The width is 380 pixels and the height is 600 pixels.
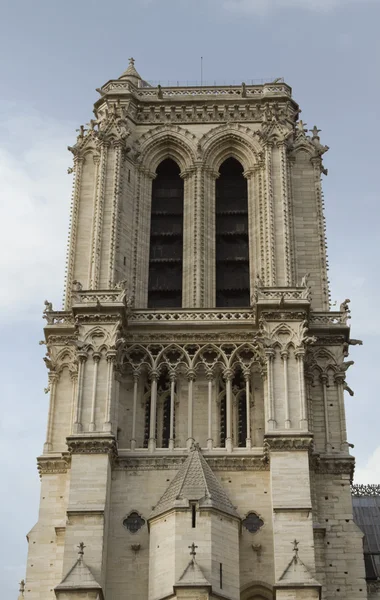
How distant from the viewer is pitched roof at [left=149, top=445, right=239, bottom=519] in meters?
41.4

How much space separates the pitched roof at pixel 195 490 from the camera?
41375mm

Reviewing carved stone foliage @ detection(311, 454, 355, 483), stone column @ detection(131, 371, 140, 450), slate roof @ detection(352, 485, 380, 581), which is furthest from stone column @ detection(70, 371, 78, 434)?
slate roof @ detection(352, 485, 380, 581)

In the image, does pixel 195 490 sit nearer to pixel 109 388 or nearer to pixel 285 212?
pixel 109 388

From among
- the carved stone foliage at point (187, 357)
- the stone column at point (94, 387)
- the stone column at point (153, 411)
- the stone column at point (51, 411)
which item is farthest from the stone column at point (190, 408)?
the stone column at point (51, 411)

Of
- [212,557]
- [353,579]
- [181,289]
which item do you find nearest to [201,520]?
[212,557]

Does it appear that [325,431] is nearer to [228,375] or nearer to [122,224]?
[228,375]

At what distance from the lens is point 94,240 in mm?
49188

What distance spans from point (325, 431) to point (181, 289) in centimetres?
802

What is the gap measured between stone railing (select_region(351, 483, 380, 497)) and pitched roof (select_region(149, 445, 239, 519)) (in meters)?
15.3

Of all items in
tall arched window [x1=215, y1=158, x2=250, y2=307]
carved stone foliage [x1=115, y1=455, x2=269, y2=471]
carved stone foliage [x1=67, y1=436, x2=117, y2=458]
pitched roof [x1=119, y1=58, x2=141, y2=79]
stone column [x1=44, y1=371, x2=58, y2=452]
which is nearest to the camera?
carved stone foliage [x1=67, y1=436, x2=117, y2=458]

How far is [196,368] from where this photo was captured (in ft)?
152

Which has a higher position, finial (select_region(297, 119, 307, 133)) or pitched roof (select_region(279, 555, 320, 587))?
finial (select_region(297, 119, 307, 133))

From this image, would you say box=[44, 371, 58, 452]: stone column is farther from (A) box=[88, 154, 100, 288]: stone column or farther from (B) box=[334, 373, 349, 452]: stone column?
(B) box=[334, 373, 349, 452]: stone column

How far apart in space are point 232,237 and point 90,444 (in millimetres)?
11324
